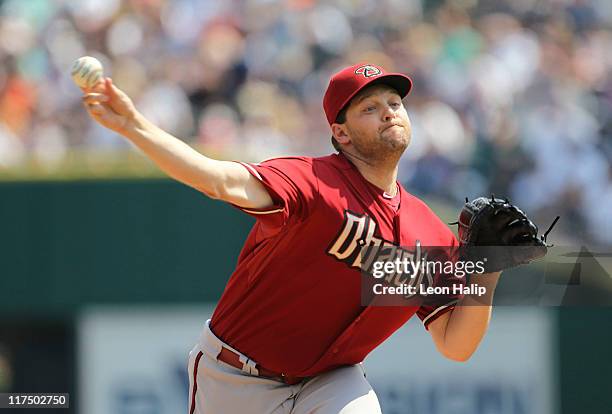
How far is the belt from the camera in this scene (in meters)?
3.47

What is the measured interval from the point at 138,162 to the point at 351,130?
3175mm

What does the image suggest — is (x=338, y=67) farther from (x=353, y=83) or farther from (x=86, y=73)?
(x=86, y=73)

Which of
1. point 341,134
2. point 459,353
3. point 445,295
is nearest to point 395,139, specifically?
point 341,134

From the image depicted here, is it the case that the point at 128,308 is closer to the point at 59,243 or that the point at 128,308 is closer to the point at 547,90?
the point at 59,243

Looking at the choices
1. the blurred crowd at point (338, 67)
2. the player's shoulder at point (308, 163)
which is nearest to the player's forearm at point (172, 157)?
the player's shoulder at point (308, 163)

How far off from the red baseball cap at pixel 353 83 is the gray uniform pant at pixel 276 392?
2.99 ft

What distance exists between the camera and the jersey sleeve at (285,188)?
2.99m

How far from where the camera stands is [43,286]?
641 cm

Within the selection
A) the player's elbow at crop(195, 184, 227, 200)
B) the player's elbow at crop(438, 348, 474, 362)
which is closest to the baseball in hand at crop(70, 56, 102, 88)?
the player's elbow at crop(195, 184, 227, 200)

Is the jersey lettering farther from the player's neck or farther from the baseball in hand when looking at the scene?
the baseball in hand

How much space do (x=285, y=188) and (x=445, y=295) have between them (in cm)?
91

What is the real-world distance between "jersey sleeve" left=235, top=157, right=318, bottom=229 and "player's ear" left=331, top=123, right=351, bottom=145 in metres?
0.24

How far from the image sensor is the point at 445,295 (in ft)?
12.0

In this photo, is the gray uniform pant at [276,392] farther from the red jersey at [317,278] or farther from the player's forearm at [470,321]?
the player's forearm at [470,321]
